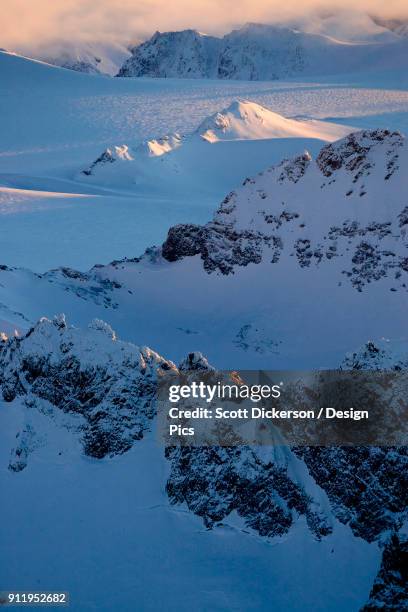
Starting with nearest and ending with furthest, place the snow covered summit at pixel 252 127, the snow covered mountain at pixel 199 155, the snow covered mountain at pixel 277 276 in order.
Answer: the snow covered mountain at pixel 277 276 → the snow covered mountain at pixel 199 155 → the snow covered summit at pixel 252 127

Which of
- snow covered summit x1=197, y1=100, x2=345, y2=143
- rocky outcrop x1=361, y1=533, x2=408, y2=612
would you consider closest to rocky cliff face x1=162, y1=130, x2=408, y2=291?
rocky outcrop x1=361, y1=533, x2=408, y2=612

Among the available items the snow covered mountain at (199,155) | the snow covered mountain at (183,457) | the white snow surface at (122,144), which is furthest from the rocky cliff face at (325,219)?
the snow covered mountain at (199,155)

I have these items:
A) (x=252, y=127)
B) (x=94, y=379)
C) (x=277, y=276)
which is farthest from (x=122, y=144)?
(x=94, y=379)

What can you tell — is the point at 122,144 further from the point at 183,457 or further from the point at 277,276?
the point at 183,457

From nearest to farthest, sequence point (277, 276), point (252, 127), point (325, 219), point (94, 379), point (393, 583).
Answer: point (393, 583)
point (94, 379)
point (277, 276)
point (325, 219)
point (252, 127)

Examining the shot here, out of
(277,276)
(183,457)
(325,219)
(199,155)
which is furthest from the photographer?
(199,155)

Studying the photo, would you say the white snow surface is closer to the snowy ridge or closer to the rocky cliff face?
the rocky cliff face

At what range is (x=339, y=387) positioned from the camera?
1767 cm

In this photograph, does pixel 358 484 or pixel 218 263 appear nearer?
pixel 358 484

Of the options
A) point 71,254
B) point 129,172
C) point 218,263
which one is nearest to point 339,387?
point 218,263

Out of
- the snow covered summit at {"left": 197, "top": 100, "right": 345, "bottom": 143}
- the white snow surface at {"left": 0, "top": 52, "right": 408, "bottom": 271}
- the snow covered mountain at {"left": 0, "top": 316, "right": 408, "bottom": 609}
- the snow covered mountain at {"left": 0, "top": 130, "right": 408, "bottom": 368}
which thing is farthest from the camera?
the snow covered summit at {"left": 197, "top": 100, "right": 345, "bottom": 143}

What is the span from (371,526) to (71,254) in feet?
109

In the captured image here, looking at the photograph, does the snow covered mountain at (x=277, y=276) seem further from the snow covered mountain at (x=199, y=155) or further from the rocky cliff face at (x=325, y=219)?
the snow covered mountain at (x=199, y=155)

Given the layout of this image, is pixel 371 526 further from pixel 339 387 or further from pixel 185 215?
pixel 185 215
